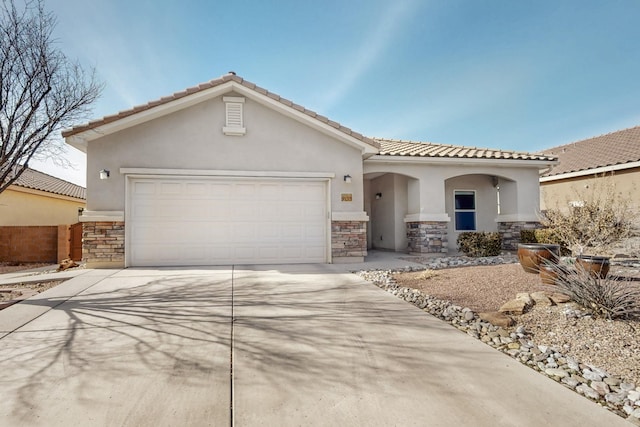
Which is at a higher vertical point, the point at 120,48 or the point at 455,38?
the point at 455,38

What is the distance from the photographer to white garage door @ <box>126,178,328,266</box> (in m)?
8.45

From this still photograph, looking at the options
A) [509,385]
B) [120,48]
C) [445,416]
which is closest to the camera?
[445,416]

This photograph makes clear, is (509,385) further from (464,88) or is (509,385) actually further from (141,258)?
(464,88)

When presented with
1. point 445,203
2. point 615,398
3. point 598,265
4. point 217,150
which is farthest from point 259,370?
point 445,203

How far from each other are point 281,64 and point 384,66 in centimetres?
368

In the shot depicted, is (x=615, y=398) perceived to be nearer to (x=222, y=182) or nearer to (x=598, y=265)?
(x=598, y=265)

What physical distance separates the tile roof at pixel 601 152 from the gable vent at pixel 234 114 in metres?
15.1

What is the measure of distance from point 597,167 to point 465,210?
8.15 metres

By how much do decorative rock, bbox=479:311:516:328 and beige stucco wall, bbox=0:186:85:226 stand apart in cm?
1775

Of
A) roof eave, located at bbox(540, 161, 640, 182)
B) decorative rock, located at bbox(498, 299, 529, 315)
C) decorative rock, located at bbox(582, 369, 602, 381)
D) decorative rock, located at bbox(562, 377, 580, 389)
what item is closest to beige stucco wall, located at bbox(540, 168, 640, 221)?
roof eave, located at bbox(540, 161, 640, 182)

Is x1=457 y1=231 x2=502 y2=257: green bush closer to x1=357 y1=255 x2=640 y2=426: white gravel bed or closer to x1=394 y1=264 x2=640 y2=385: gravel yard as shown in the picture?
x1=394 y1=264 x2=640 y2=385: gravel yard

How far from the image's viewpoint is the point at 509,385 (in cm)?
257

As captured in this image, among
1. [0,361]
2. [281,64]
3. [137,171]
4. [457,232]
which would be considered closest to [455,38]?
[281,64]

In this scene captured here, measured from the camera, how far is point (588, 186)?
48.7ft
